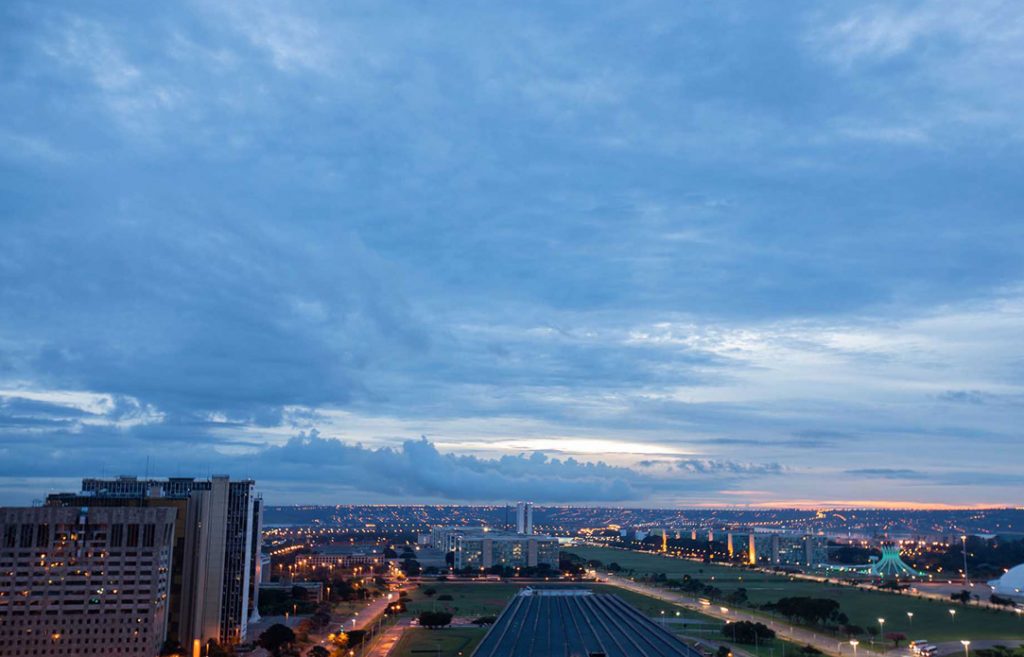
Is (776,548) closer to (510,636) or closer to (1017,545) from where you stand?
(1017,545)

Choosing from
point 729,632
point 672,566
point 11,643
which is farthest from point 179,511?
point 672,566

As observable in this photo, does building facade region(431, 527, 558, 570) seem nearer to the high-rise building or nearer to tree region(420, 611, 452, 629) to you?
tree region(420, 611, 452, 629)

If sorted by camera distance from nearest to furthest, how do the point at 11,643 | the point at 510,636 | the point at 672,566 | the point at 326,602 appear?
the point at 11,643
the point at 510,636
the point at 326,602
the point at 672,566

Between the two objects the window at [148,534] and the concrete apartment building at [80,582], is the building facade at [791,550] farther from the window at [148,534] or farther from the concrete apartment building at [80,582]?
the concrete apartment building at [80,582]

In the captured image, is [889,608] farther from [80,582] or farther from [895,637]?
[80,582]

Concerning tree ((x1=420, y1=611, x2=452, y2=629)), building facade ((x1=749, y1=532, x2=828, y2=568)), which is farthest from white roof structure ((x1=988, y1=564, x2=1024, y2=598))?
tree ((x1=420, y1=611, x2=452, y2=629))

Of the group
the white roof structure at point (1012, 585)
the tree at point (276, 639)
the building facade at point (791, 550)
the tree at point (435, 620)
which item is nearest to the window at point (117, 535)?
the tree at point (276, 639)

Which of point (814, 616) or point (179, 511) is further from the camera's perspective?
point (814, 616)
